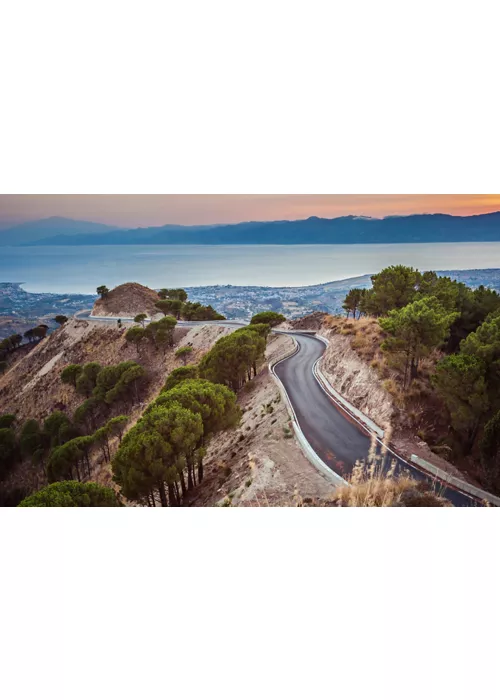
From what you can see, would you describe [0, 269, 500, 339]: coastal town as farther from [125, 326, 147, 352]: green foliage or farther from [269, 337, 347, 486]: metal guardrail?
[125, 326, 147, 352]: green foliage

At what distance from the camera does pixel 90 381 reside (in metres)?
16.4

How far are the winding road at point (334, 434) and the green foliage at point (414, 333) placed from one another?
159 centimetres

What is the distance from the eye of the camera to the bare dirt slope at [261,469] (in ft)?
16.3

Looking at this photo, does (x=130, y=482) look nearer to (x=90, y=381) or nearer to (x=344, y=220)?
(x=344, y=220)

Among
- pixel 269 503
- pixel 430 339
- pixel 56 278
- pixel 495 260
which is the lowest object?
pixel 269 503

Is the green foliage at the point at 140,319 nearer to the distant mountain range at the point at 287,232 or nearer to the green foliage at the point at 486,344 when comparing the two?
the distant mountain range at the point at 287,232

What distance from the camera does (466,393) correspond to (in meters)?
5.41

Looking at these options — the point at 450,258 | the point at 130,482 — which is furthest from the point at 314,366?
the point at 130,482

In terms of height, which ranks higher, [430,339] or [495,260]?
[495,260]

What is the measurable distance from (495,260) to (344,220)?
130 inches

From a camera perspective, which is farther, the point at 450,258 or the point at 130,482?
the point at 450,258

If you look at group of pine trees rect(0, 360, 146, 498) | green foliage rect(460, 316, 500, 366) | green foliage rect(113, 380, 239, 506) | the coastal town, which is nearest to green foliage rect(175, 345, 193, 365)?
group of pine trees rect(0, 360, 146, 498)

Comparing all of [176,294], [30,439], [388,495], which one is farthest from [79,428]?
[176,294]

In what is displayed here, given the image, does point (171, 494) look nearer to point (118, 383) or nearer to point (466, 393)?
point (466, 393)
